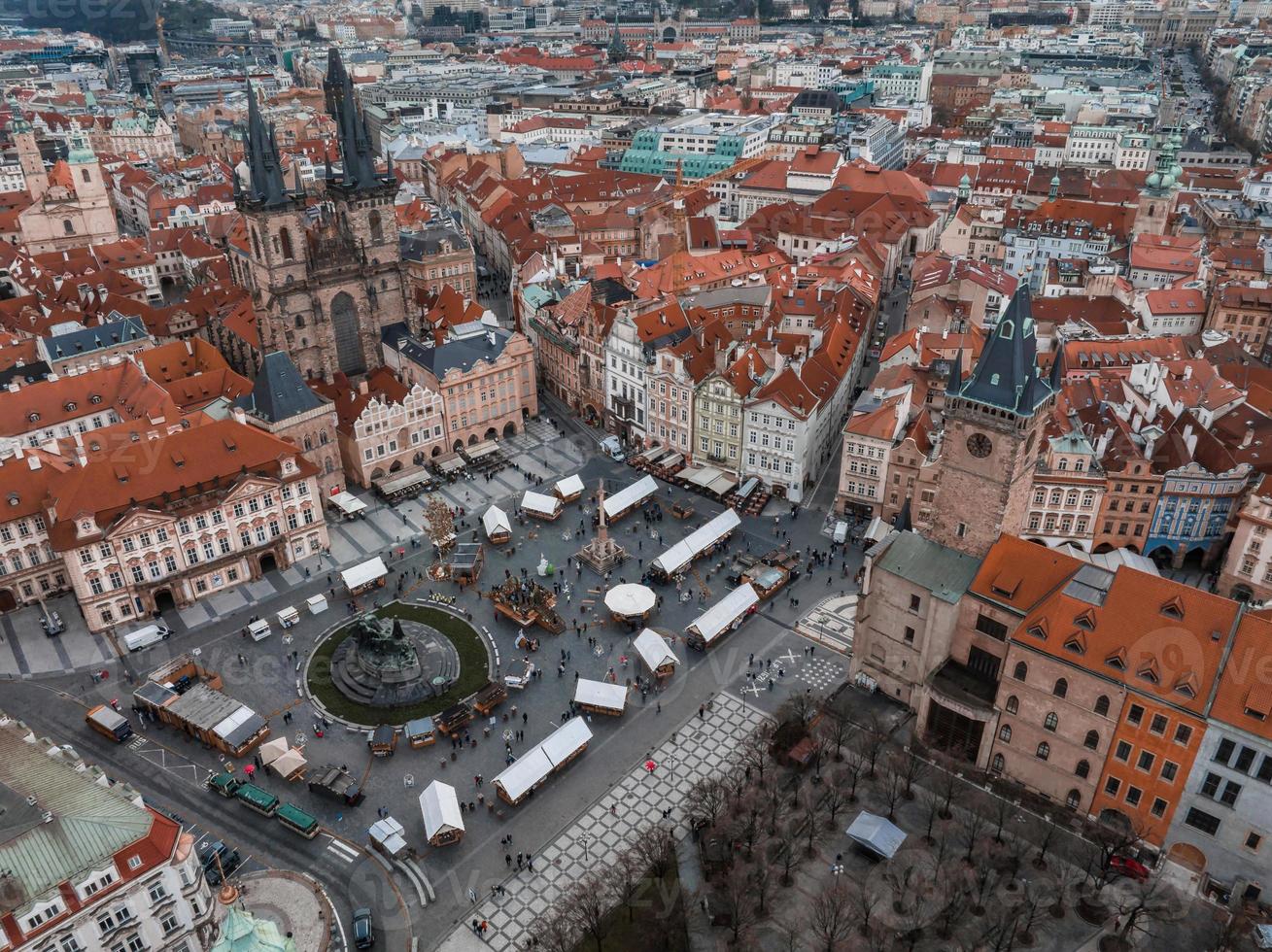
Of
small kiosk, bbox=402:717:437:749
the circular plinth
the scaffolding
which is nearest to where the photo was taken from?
small kiosk, bbox=402:717:437:749

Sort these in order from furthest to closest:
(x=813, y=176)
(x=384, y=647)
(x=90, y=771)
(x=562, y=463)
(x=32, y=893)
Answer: (x=813, y=176) < (x=562, y=463) < (x=384, y=647) < (x=90, y=771) < (x=32, y=893)

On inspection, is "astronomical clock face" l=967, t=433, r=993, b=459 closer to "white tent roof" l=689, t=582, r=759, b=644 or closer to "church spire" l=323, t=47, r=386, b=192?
"white tent roof" l=689, t=582, r=759, b=644

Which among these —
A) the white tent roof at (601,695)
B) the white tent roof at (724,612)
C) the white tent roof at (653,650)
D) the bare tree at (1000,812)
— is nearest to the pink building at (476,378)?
the white tent roof at (724,612)

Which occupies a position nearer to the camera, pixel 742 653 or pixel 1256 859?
pixel 1256 859

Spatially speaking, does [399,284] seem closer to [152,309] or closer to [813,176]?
[152,309]

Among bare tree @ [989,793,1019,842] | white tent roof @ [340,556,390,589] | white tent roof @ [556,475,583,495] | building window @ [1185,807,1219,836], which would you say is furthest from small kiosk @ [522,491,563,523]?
building window @ [1185,807,1219,836]

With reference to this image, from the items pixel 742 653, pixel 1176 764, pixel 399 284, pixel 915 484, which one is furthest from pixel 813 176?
pixel 1176 764
